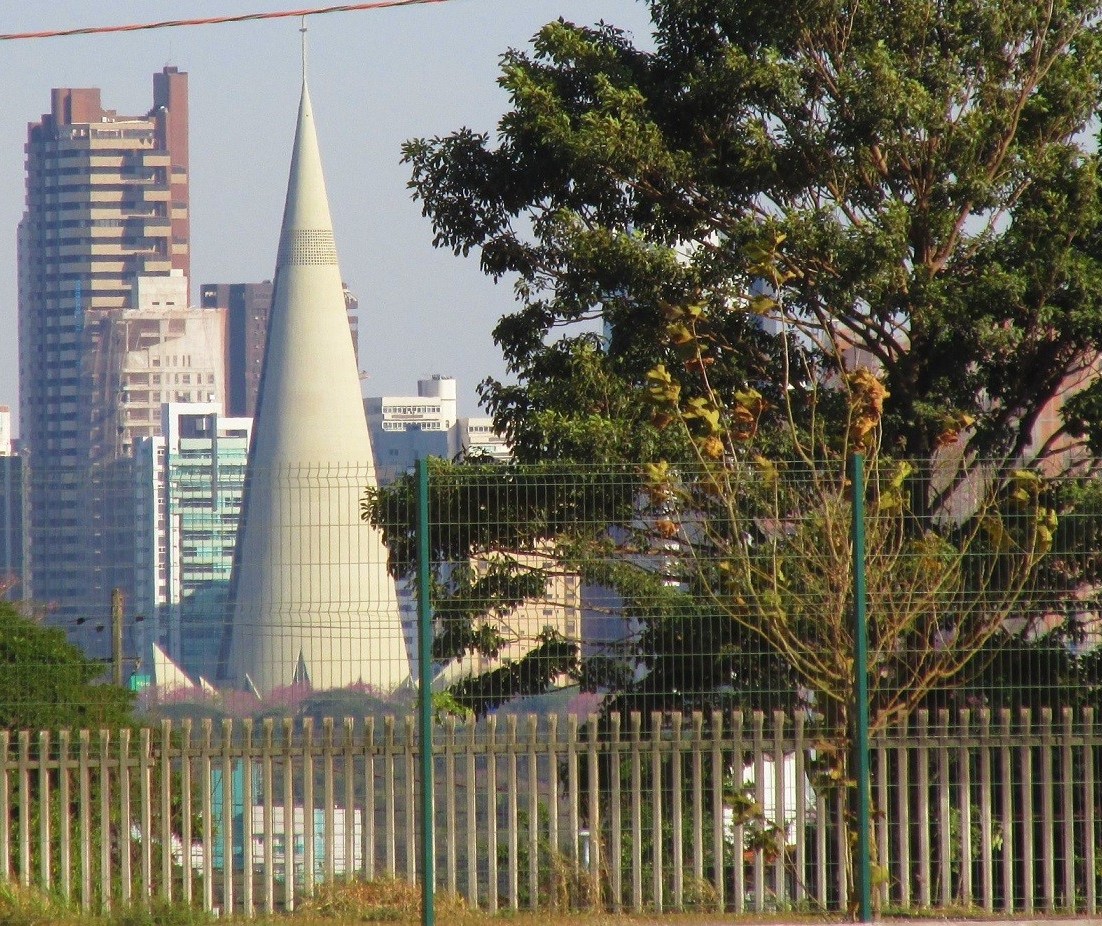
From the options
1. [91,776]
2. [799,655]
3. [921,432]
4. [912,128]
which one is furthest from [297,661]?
[912,128]

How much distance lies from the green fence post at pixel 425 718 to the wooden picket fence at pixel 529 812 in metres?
0.35

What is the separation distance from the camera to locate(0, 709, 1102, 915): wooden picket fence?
27.5 feet

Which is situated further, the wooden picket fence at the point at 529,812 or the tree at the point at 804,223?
the tree at the point at 804,223

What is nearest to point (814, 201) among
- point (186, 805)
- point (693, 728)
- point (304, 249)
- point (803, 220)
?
point (803, 220)

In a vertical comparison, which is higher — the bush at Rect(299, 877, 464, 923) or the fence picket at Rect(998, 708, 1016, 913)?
the fence picket at Rect(998, 708, 1016, 913)

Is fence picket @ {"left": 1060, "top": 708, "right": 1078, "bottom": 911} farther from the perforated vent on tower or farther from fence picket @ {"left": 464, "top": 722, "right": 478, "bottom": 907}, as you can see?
the perforated vent on tower

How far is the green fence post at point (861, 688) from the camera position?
803 cm

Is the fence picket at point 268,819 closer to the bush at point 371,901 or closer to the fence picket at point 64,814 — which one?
the bush at point 371,901

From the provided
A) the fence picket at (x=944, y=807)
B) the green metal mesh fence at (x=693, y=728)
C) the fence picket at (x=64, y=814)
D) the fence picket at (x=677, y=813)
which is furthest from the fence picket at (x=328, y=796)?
the fence picket at (x=944, y=807)

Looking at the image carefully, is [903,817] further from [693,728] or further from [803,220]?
[803,220]

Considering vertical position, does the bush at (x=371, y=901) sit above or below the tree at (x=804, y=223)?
below

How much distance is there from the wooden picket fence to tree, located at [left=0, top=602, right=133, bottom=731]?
0.87m

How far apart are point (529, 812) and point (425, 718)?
0.84 m

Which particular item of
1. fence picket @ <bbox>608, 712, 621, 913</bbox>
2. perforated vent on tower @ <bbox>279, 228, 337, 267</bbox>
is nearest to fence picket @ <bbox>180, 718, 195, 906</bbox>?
fence picket @ <bbox>608, 712, 621, 913</bbox>
